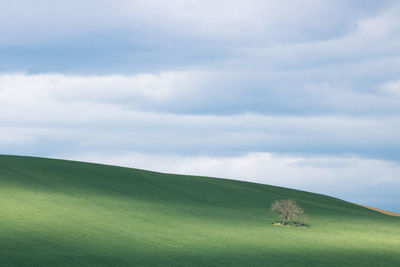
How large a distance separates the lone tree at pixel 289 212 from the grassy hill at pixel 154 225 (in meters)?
1.49

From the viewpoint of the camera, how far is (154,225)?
41.2 m

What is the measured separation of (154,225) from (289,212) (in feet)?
42.2

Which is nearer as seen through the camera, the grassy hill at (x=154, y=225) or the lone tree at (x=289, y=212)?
the grassy hill at (x=154, y=225)

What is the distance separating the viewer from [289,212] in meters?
47.8

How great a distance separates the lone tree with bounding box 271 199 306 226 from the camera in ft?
156

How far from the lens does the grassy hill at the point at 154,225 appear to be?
102 ft

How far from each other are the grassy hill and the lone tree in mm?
1494

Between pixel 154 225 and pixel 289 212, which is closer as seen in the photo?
pixel 154 225

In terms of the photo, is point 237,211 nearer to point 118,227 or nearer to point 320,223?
point 320,223

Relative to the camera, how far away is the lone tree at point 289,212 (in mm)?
47500

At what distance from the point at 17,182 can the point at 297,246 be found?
92.9 feet

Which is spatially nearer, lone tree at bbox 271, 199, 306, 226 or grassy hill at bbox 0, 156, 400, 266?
grassy hill at bbox 0, 156, 400, 266

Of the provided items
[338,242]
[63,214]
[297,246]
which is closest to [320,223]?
[338,242]

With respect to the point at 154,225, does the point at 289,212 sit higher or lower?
higher
